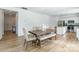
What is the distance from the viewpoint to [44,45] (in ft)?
14.1

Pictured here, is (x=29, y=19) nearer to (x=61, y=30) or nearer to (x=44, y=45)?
(x=44, y=45)

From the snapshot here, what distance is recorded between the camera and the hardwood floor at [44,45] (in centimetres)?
359

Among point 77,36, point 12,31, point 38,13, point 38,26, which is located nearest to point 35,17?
point 38,13

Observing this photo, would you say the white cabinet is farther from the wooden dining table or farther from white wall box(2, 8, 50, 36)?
white wall box(2, 8, 50, 36)

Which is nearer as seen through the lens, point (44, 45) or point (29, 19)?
point (29, 19)

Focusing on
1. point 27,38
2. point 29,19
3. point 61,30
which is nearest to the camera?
point 29,19

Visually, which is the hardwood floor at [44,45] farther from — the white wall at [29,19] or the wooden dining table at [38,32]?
the white wall at [29,19]

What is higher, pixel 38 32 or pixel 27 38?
pixel 38 32

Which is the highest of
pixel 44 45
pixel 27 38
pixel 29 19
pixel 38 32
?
pixel 29 19

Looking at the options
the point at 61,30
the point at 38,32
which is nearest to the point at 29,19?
the point at 38,32

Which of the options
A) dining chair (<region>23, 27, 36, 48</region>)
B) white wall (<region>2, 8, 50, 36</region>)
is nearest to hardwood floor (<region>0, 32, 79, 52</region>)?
dining chair (<region>23, 27, 36, 48</region>)

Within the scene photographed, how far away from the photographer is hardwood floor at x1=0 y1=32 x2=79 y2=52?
359 centimetres

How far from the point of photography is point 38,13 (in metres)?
3.76
